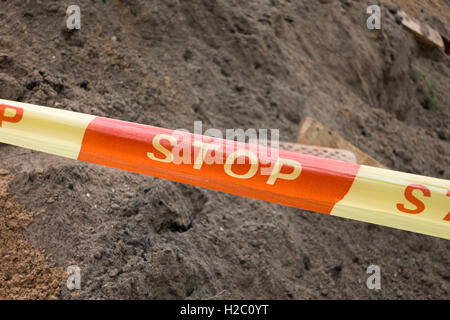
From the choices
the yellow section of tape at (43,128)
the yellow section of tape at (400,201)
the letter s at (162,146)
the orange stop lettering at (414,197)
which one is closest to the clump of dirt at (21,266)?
the yellow section of tape at (43,128)

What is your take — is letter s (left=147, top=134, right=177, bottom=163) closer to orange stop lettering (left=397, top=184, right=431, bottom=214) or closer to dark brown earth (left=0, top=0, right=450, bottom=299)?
dark brown earth (left=0, top=0, right=450, bottom=299)

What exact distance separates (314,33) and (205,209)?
14.1ft

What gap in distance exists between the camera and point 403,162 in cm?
634

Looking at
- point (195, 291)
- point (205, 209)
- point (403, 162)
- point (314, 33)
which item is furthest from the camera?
point (314, 33)

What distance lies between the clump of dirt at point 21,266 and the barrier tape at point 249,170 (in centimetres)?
59

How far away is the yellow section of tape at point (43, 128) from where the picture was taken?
8.79 feet

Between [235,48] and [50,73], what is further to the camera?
[235,48]

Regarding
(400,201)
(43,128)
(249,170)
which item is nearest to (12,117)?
(43,128)

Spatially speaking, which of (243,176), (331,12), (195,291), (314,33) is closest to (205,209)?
(195,291)

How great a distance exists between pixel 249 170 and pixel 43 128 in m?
1.28

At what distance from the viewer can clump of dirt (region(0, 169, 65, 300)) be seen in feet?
8.87

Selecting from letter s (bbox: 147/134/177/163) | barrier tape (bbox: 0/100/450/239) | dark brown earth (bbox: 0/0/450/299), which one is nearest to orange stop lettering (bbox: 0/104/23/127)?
barrier tape (bbox: 0/100/450/239)

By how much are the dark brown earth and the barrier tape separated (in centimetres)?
64

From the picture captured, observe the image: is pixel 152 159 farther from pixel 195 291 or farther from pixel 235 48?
pixel 235 48
